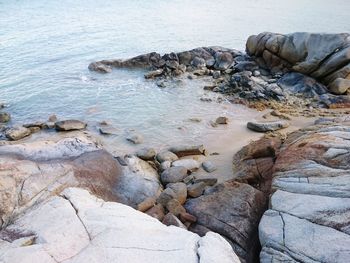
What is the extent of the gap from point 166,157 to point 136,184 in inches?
77.6

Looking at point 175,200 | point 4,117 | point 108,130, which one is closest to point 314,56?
point 108,130

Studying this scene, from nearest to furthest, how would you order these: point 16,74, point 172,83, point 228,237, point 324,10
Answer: point 228,237 < point 172,83 < point 16,74 < point 324,10

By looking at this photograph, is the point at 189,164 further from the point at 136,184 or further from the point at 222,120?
the point at 222,120

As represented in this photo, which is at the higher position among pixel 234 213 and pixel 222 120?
pixel 234 213

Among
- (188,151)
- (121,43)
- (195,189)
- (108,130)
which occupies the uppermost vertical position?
(195,189)

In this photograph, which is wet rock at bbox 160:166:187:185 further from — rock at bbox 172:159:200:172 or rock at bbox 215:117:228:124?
rock at bbox 215:117:228:124

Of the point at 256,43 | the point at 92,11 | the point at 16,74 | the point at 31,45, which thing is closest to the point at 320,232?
the point at 256,43

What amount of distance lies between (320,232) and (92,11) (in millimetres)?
38939

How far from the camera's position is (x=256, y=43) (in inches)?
754

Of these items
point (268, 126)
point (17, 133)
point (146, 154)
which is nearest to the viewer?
point (146, 154)

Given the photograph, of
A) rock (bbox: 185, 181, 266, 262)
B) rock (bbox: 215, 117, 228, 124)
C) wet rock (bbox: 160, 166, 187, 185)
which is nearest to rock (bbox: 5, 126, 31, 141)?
wet rock (bbox: 160, 166, 187, 185)

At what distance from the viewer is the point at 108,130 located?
12039mm

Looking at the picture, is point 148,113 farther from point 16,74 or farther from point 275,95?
point 16,74

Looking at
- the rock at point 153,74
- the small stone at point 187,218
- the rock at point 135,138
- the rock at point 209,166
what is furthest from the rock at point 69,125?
the small stone at point 187,218
